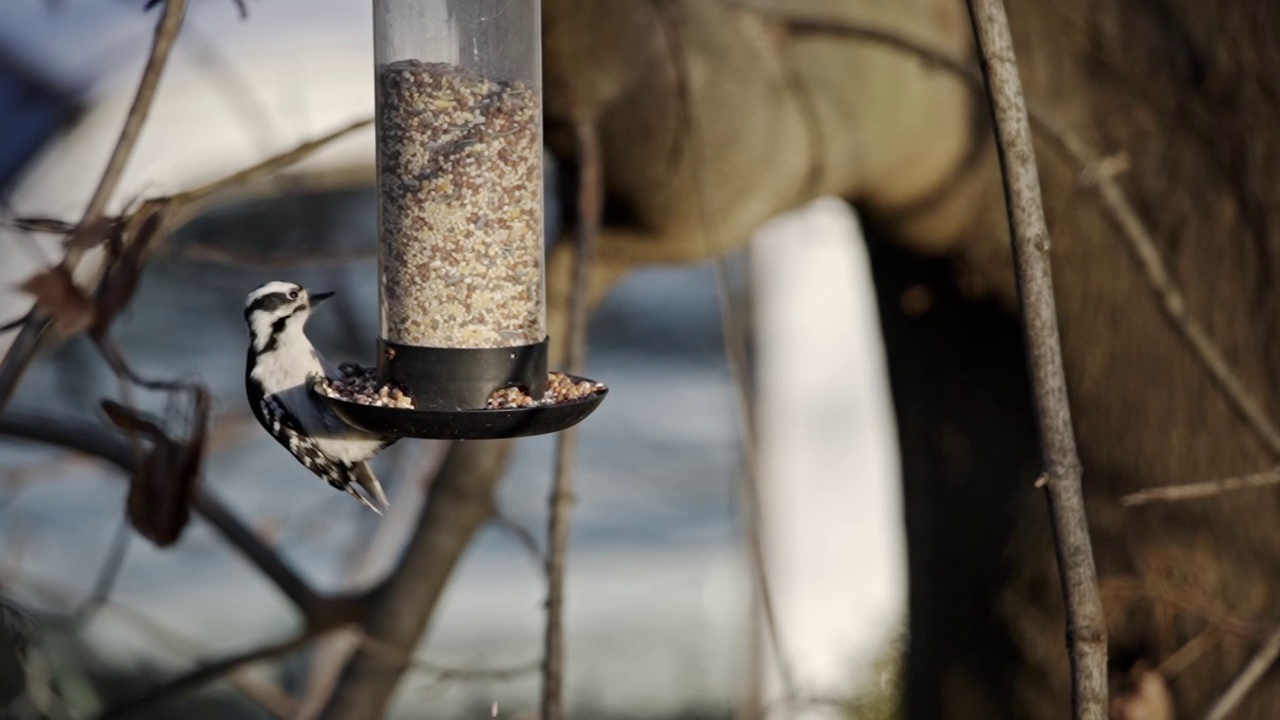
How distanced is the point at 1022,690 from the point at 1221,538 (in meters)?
0.52

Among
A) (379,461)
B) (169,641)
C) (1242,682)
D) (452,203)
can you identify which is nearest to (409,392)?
(452,203)

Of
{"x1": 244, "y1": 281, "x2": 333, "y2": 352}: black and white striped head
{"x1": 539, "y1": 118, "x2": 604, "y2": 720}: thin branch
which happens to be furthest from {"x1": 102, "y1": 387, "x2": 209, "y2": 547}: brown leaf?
{"x1": 539, "y1": 118, "x2": 604, "y2": 720}: thin branch

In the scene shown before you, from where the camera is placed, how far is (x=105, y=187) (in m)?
1.49

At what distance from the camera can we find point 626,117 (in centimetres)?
249

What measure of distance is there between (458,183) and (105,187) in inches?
16.4

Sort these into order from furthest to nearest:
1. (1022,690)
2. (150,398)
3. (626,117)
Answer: (150,398) → (1022,690) → (626,117)

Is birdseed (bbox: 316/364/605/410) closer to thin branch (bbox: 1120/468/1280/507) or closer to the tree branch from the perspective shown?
thin branch (bbox: 1120/468/1280/507)

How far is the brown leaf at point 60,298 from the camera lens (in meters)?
1.34

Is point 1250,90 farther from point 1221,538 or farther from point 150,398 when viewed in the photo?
point 150,398

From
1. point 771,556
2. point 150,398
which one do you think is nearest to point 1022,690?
point 771,556

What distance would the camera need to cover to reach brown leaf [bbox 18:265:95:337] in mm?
1343

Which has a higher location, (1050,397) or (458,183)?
(458,183)

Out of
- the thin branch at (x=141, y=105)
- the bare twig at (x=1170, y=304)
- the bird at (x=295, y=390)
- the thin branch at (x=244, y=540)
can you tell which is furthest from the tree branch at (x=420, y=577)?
the thin branch at (x=141, y=105)

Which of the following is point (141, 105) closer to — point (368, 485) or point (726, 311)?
point (368, 485)
